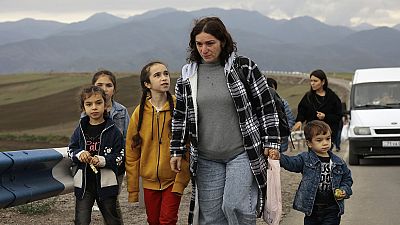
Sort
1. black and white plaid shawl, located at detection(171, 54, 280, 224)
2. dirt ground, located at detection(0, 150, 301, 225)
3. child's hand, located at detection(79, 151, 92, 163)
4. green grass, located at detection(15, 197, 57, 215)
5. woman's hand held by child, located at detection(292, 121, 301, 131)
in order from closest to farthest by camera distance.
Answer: black and white plaid shawl, located at detection(171, 54, 280, 224), child's hand, located at detection(79, 151, 92, 163), dirt ground, located at detection(0, 150, 301, 225), green grass, located at detection(15, 197, 57, 215), woman's hand held by child, located at detection(292, 121, 301, 131)

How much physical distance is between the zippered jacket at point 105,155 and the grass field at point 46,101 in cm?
3018

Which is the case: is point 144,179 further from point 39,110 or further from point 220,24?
point 39,110

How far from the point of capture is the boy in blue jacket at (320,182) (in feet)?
20.8

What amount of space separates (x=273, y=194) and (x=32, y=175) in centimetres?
251

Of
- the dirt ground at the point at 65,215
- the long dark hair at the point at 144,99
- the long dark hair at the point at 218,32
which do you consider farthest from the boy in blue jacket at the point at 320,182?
the dirt ground at the point at 65,215

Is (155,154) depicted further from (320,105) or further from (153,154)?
(320,105)

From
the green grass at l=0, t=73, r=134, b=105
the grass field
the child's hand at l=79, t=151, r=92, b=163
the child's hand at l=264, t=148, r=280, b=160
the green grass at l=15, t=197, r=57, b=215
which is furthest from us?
the green grass at l=0, t=73, r=134, b=105

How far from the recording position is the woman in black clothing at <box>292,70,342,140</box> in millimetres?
10750

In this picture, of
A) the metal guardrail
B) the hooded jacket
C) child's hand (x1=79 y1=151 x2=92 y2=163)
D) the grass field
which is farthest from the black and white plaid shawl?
the grass field

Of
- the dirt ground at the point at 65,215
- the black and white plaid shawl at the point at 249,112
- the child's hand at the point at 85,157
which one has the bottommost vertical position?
the dirt ground at the point at 65,215

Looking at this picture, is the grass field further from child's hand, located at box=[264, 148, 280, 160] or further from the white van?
child's hand, located at box=[264, 148, 280, 160]

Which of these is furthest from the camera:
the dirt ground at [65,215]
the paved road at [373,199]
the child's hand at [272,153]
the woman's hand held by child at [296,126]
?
the woman's hand held by child at [296,126]

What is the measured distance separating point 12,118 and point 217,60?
51.4 meters

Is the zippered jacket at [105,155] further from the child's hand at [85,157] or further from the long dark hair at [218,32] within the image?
the long dark hair at [218,32]
